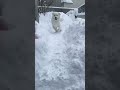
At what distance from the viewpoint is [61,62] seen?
34.6 ft

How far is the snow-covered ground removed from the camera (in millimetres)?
8307

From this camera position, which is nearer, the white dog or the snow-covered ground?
the snow-covered ground

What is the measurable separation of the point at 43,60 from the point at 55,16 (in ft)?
21.3

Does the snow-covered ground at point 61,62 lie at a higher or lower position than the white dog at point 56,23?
lower

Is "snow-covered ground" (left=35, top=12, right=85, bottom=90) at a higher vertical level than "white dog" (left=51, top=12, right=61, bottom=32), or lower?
lower

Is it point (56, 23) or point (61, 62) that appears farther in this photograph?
point (56, 23)

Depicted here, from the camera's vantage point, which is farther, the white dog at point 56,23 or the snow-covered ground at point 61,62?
the white dog at point 56,23

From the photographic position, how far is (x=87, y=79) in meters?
3.86

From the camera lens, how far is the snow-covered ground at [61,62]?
327 inches

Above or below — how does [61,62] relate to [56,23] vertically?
below

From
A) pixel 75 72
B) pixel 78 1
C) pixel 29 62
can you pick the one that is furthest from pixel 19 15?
pixel 78 1

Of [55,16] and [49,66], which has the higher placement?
[55,16]

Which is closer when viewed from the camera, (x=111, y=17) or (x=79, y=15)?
(x=111, y=17)

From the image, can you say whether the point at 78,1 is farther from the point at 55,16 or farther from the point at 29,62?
the point at 29,62
